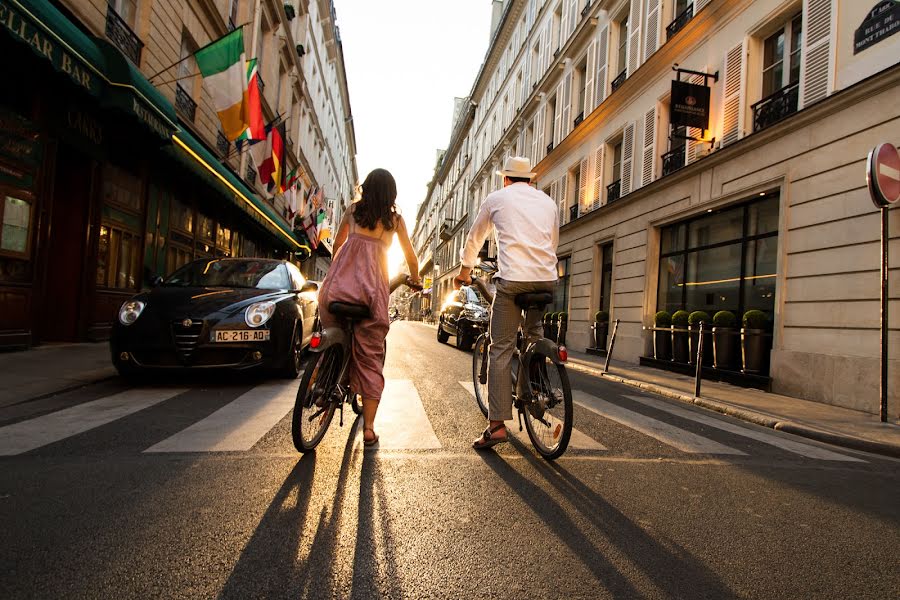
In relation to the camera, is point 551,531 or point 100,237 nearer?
point 551,531

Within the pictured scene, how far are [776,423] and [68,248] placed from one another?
1022cm

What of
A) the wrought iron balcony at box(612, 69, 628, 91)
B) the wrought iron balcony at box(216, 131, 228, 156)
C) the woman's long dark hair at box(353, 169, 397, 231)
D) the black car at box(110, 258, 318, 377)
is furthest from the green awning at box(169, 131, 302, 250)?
the wrought iron balcony at box(612, 69, 628, 91)

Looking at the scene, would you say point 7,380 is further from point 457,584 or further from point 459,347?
point 459,347

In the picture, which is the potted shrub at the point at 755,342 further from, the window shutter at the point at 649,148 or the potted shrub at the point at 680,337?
the window shutter at the point at 649,148

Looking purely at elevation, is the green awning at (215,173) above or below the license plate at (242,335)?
above

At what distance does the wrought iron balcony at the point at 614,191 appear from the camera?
15344mm

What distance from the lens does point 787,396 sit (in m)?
8.05

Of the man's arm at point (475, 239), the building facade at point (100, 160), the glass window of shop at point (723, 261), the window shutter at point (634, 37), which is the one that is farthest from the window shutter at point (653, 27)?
the man's arm at point (475, 239)

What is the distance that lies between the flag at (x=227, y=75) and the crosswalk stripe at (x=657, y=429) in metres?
8.36

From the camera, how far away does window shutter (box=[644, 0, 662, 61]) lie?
13567 millimetres

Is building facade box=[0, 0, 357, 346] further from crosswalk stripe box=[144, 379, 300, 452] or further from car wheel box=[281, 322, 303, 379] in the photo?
crosswalk stripe box=[144, 379, 300, 452]

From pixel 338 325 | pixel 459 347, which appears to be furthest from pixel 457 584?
pixel 459 347

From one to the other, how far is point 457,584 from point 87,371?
18.1 ft

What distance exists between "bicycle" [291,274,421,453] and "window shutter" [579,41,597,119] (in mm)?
16363
